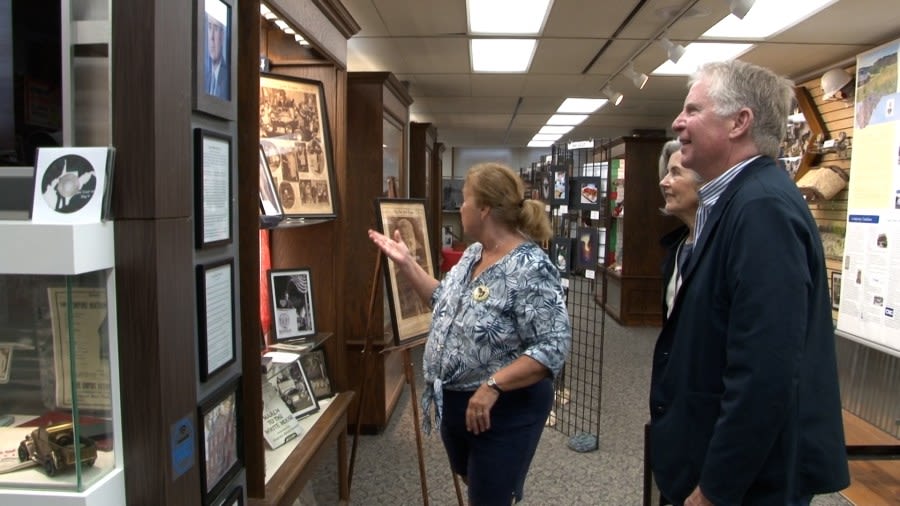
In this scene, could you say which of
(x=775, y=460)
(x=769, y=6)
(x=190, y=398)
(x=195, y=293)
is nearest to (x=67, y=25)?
(x=195, y=293)

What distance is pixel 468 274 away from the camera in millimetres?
1971

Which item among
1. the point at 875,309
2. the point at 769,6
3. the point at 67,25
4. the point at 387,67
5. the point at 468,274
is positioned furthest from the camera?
the point at 387,67

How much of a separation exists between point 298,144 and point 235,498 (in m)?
1.26

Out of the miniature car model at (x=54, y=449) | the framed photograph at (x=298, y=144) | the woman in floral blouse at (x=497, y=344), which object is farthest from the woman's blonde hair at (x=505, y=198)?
the miniature car model at (x=54, y=449)

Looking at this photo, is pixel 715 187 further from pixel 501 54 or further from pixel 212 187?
pixel 501 54

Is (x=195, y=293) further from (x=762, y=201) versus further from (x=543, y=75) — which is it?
(x=543, y=75)

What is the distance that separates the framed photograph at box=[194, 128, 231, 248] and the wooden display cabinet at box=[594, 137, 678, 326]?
6.00 metres

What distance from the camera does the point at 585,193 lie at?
384 centimetres

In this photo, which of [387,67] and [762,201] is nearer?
[762,201]

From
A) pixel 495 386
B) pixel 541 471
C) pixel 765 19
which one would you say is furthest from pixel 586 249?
pixel 495 386

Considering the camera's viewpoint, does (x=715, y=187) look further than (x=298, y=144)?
No

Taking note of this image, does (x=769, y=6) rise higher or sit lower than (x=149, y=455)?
higher

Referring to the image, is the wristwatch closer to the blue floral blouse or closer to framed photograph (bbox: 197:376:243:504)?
the blue floral blouse

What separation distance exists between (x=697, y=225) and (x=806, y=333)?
43cm
